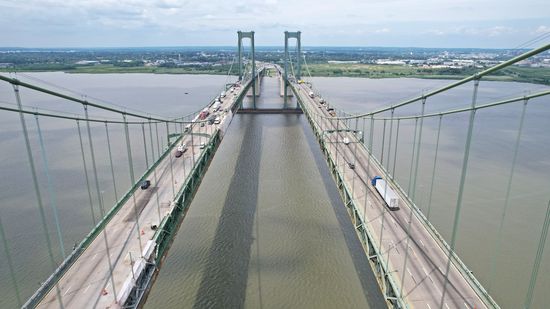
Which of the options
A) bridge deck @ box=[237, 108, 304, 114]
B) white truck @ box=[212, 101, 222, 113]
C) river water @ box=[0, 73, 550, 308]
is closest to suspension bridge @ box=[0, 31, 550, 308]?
river water @ box=[0, 73, 550, 308]

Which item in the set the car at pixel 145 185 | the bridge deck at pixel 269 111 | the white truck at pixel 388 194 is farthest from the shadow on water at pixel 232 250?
the bridge deck at pixel 269 111

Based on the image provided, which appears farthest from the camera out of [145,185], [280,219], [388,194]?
[280,219]

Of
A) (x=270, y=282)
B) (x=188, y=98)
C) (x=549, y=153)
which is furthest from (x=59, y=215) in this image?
(x=188, y=98)

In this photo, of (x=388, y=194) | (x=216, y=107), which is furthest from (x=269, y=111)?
(x=388, y=194)

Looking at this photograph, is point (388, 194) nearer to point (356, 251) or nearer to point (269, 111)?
point (356, 251)

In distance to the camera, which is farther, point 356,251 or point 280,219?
point 280,219

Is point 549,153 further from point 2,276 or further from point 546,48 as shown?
point 2,276
